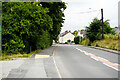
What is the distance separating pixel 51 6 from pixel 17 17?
410 inches

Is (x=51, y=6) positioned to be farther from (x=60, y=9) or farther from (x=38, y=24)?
(x=38, y=24)

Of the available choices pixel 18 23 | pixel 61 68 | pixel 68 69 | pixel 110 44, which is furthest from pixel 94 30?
pixel 68 69

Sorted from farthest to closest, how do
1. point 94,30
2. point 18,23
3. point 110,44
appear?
1. point 94,30
2. point 110,44
3. point 18,23

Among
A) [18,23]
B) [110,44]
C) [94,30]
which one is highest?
[94,30]

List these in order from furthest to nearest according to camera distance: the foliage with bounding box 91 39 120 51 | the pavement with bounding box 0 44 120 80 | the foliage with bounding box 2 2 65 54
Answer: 1. the foliage with bounding box 91 39 120 51
2. the foliage with bounding box 2 2 65 54
3. the pavement with bounding box 0 44 120 80

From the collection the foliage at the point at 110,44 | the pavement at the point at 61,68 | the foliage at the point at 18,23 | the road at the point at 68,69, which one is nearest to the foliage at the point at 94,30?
the foliage at the point at 110,44

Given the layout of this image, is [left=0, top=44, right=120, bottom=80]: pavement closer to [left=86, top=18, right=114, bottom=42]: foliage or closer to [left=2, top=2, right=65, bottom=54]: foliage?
[left=2, top=2, right=65, bottom=54]: foliage

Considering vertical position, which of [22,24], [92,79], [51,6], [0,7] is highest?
[51,6]

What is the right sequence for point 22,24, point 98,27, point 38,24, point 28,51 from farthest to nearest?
point 98,27 < point 28,51 < point 38,24 < point 22,24

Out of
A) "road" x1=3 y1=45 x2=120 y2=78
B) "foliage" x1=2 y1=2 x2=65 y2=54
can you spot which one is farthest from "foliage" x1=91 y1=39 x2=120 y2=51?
"road" x1=3 y1=45 x2=120 y2=78

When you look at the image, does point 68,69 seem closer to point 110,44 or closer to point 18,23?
point 18,23

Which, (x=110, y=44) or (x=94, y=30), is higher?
(x=94, y=30)

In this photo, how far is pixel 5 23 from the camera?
1842 cm

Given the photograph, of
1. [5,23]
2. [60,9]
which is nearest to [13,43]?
[5,23]
